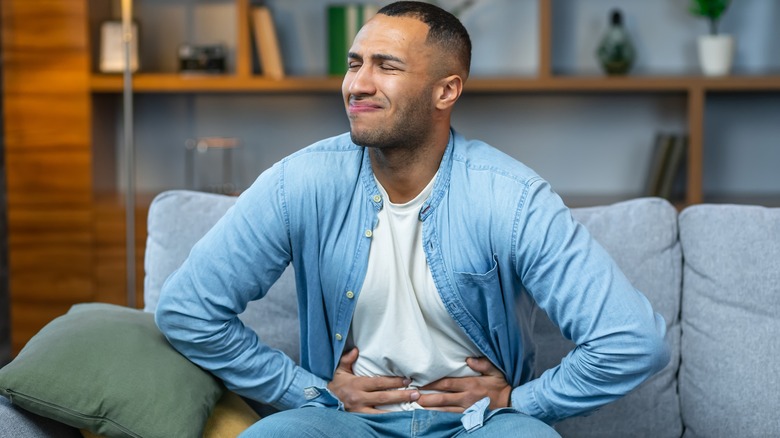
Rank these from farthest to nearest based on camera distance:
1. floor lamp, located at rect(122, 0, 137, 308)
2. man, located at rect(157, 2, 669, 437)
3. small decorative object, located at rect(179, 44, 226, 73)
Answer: small decorative object, located at rect(179, 44, 226, 73), floor lamp, located at rect(122, 0, 137, 308), man, located at rect(157, 2, 669, 437)

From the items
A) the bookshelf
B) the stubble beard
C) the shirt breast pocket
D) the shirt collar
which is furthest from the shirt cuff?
the bookshelf

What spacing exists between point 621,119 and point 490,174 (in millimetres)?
2303

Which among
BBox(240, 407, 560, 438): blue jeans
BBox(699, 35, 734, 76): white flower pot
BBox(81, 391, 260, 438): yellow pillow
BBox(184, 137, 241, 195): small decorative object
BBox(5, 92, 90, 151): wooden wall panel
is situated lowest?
BBox(81, 391, 260, 438): yellow pillow

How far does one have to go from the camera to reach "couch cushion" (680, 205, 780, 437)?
6.28ft

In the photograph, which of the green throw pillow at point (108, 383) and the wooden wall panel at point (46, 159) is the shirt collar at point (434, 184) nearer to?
the green throw pillow at point (108, 383)

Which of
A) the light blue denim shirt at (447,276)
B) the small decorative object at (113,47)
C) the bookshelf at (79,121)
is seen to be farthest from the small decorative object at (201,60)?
the light blue denim shirt at (447,276)

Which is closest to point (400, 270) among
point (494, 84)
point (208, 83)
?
point (494, 84)

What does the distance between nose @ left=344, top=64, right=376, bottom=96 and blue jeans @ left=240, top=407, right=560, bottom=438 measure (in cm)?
55

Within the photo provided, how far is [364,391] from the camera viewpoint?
1.80 metres

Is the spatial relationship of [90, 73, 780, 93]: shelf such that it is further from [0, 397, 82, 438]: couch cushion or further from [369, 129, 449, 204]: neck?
[0, 397, 82, 438]: couch cushion

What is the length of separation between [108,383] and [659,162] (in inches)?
100

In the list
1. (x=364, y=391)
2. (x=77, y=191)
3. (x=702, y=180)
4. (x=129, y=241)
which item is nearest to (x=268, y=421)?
(x=364, y=391)

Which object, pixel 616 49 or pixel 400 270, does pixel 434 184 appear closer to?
pixel 400 270

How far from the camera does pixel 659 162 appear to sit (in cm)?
370
